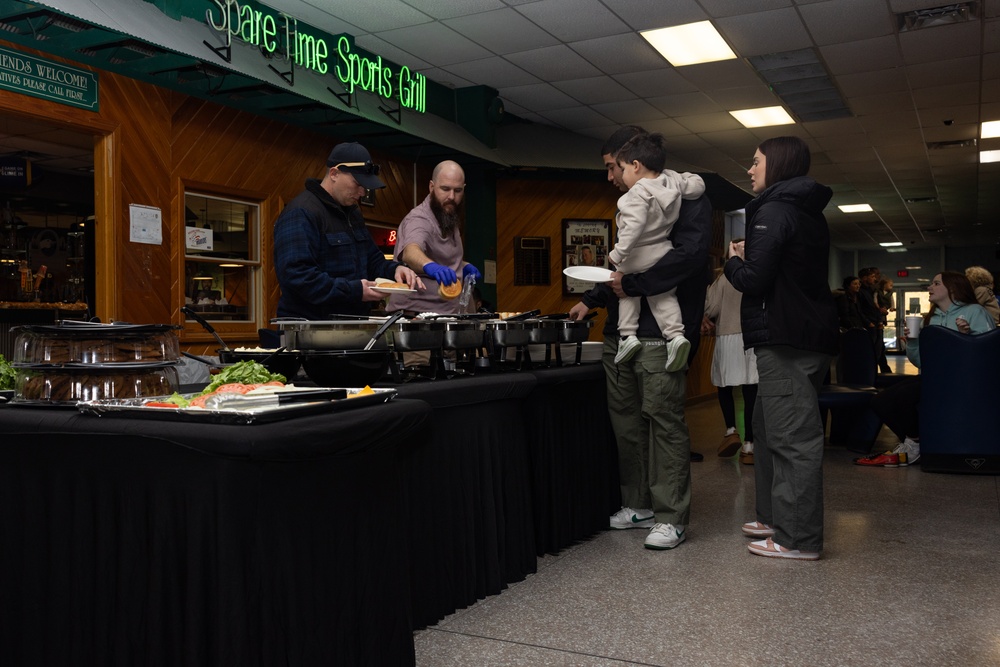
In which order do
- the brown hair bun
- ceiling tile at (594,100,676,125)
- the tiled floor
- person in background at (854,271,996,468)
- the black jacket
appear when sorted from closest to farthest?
Answer: the tiled floor → the brown hair bun → the black jacket → person in background at (854,271,996,468) → ceiling tile at (594,100,676,125)

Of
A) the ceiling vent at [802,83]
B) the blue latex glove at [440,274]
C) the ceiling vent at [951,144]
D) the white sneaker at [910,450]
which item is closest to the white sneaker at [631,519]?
the blue latex glove at [440,274]

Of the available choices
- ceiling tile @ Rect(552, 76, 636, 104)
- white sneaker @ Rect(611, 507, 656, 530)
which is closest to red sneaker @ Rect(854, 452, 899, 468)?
white sneaker @ Rect(611, 507, 656, 530)

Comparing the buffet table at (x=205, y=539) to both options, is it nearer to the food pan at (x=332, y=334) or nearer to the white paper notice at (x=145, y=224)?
the food pan at (x=332, y=334)

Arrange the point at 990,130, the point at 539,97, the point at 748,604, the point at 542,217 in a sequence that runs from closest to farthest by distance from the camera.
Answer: the point at 748,604, the point at 539,97, the point at 990,130, the point at 542,217

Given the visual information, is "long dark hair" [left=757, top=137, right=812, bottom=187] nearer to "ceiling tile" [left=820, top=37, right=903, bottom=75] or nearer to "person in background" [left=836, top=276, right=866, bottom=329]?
"ceiling tile" [left=820, top=37, right=903, bottom=75]

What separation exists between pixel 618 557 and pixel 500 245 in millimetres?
6882

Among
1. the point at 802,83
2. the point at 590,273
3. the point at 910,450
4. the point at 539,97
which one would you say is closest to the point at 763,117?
the point at 802,83

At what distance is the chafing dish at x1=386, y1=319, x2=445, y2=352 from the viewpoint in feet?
8.25

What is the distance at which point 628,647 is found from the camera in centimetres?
243

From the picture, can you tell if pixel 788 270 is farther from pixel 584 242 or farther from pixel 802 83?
pixel 584 242

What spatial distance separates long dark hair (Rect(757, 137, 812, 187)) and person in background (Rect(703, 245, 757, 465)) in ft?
7.86

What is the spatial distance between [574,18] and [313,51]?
1.98 m

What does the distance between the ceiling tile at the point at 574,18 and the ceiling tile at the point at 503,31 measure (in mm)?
101

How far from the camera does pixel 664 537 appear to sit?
3.49m
